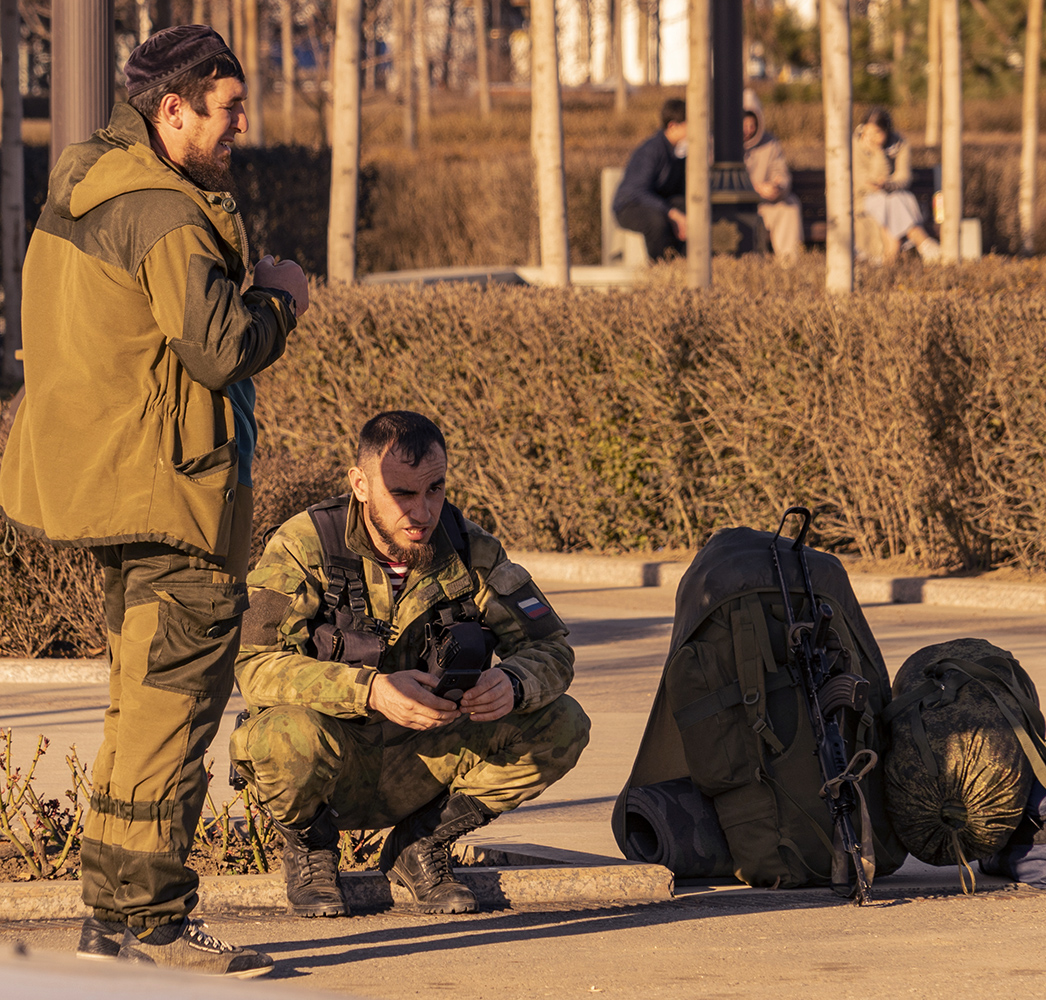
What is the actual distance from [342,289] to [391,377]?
0.81 meters

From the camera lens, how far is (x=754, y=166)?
59.1 ft

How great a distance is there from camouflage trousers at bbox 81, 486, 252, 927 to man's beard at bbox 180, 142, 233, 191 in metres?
0.60

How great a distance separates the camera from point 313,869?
14.1 ft

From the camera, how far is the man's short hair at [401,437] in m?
4.29

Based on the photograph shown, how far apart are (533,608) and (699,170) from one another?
9.38m

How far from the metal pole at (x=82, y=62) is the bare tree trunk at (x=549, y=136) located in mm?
5457

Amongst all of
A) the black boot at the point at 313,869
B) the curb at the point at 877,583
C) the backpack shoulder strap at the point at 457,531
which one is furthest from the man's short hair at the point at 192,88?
the curb at the point at 877,583

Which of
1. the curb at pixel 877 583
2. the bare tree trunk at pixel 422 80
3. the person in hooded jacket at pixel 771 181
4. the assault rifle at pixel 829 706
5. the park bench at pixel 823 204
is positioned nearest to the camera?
the assault rifle at pixel 829 706

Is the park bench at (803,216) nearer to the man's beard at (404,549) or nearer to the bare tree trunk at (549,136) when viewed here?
the bare tree trunk at (549,136)

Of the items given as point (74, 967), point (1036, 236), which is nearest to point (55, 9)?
point (74, 967)

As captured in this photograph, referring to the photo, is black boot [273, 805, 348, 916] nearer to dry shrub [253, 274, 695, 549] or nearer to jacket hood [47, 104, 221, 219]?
jacket hood [47, 104, 221, 219]

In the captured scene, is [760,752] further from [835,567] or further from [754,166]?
[754,166]

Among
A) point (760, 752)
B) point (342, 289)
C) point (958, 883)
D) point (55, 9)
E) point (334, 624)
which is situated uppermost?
point (55, 9)

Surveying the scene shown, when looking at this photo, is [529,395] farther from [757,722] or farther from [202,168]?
[202,168]
